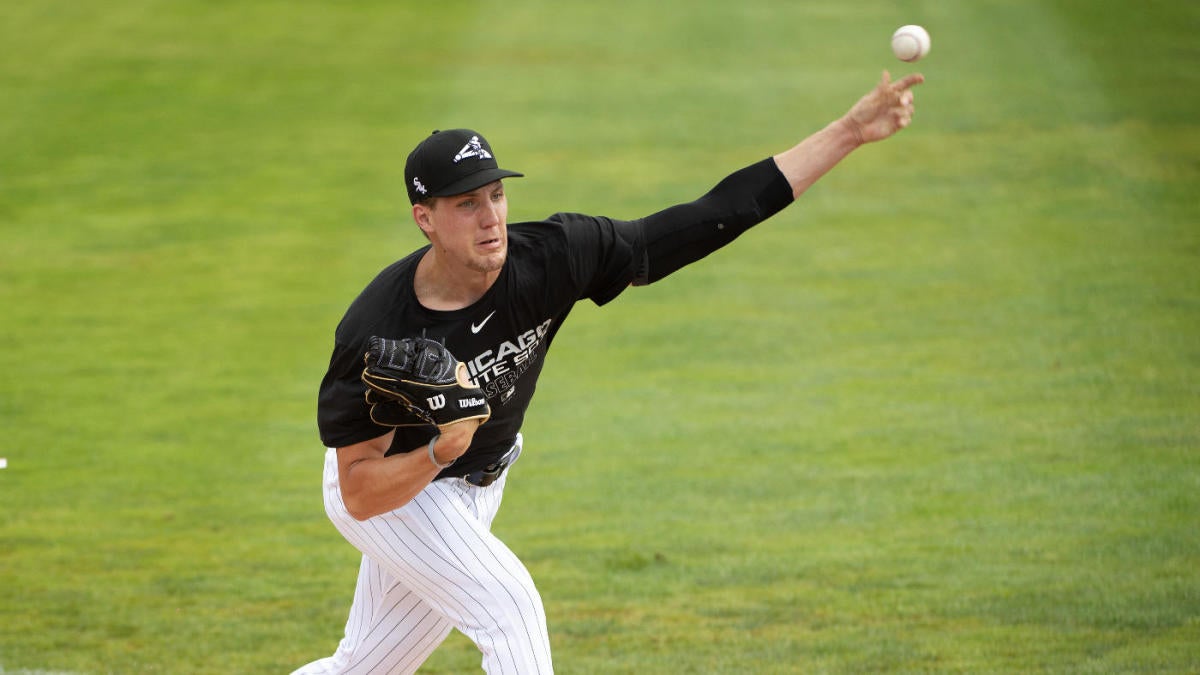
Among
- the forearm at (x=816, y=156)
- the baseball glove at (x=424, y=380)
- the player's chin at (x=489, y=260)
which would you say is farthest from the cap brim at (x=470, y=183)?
the forearm at (x=816, y=156)

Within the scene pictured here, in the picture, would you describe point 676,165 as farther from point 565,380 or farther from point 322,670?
point 322,670

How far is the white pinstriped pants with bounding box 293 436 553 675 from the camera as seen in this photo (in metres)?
4.57

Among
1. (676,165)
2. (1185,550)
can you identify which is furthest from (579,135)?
(1185,550)

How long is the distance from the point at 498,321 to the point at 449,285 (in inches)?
7.8

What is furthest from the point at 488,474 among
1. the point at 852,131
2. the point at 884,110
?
the point at 884,110

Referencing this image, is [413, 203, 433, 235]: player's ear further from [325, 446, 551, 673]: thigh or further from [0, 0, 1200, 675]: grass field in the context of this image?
[0, 0, 1200, 675]: grass field

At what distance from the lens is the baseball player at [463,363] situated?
4.46 m

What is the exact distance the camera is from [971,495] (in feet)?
27.3

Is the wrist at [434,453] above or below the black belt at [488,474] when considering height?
above

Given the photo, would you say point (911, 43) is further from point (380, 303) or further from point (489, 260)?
point (380, 303)

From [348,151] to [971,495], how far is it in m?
9.93

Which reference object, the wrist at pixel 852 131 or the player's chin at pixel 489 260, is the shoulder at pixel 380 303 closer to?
the player's chin at pixel 489 260

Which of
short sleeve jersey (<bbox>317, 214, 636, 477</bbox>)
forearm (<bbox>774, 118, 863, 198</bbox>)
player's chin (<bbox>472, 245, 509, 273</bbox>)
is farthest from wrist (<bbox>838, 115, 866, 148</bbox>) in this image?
player's chin (<bbox>472, 245, 509, 273</bbox>)

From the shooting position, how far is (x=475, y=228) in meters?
4.55
